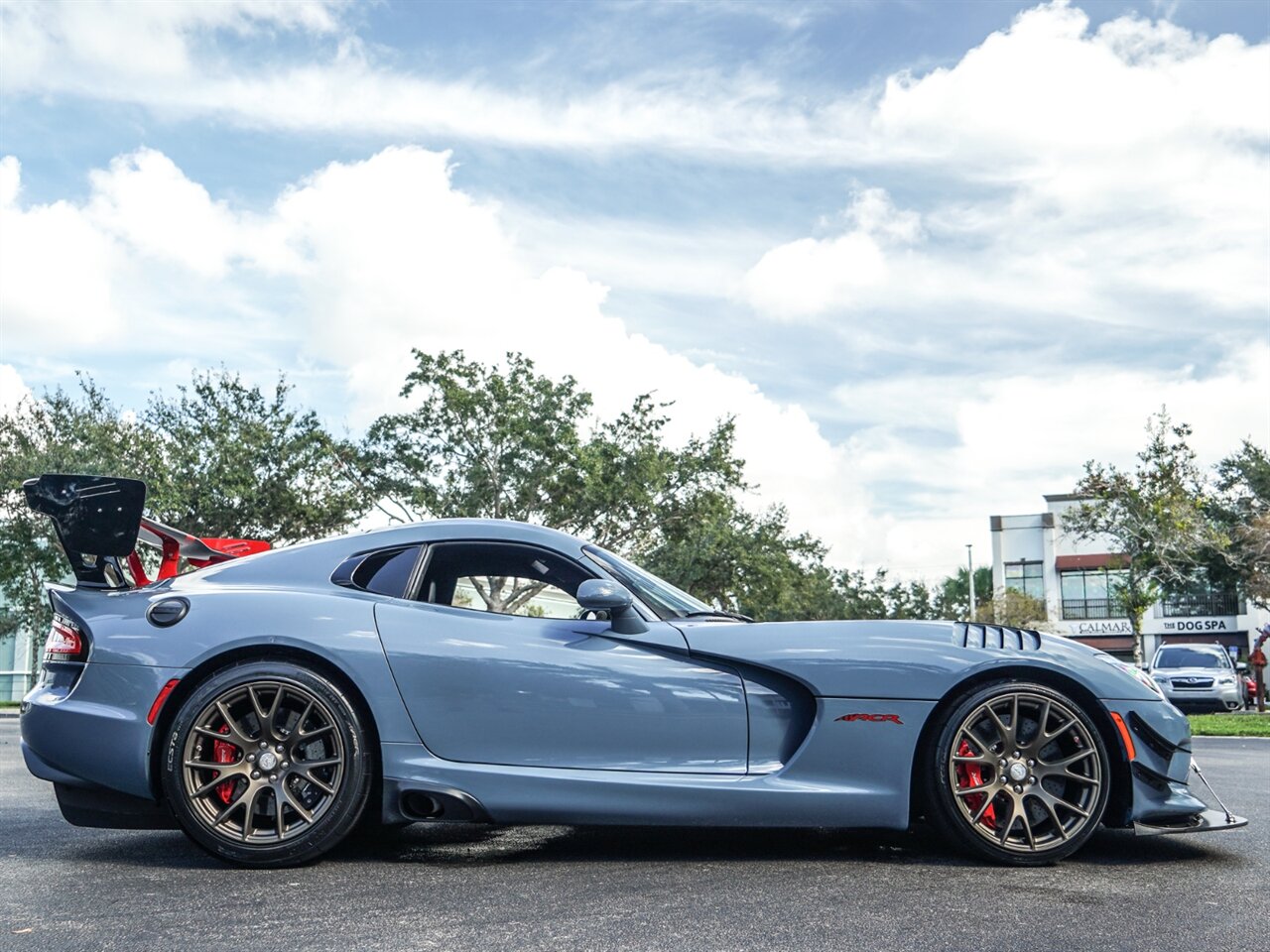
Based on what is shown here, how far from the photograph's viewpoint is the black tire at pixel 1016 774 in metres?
4.50

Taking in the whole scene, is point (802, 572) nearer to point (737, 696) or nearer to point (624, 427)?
point (624, 427)

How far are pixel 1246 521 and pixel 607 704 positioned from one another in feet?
121

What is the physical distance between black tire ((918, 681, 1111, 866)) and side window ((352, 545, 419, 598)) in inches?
82.6

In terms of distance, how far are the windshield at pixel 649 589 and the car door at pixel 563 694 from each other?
0.16 m

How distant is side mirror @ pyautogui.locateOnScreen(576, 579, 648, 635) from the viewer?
181 inches

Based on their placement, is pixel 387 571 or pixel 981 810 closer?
pixel 981 810

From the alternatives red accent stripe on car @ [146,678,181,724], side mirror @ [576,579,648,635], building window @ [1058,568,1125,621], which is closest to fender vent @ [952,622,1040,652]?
side mirror @ [576,579,648,635]

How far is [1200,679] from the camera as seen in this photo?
27016 millimetres

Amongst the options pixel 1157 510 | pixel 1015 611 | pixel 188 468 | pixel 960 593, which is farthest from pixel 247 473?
pixel 960 593

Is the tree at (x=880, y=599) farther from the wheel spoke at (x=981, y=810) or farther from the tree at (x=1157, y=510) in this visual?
the wheel spoke at (x=981, y=810)

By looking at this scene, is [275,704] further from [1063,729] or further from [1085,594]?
[1085,594]

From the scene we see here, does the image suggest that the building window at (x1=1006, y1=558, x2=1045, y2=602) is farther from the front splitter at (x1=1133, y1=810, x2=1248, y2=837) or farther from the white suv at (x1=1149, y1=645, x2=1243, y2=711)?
the front splitter at (x1=1133, y1=810, x2=1248, y2=837)

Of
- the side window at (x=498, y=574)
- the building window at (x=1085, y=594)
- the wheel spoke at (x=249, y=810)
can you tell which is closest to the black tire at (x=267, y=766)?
the wheel spoke at (x=249, y=810)

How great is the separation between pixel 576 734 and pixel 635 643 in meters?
0.40
